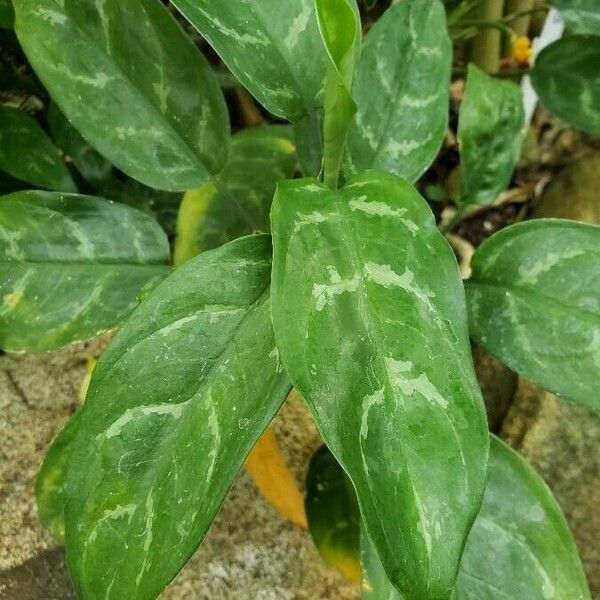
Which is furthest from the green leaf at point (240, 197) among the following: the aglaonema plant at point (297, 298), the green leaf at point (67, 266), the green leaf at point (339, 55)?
the green leaf at point (339, 55)

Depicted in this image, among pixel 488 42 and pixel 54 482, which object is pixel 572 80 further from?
pixel 54 482

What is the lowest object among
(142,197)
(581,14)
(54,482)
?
(54,482)

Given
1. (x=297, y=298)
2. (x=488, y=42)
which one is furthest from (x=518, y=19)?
(x=297, y=298)

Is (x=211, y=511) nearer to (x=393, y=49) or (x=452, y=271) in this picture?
(x=452, y=271)

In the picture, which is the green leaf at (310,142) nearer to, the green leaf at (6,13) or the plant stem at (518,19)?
the green leaf at (6,13)

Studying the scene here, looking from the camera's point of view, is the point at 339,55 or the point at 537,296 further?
the point at 537,296

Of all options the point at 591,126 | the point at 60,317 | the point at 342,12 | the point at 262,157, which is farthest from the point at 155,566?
the point at 591,126

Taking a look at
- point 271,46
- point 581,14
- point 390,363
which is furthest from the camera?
point 581,14
